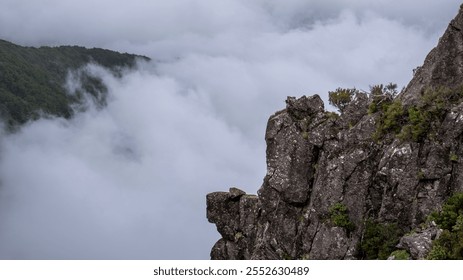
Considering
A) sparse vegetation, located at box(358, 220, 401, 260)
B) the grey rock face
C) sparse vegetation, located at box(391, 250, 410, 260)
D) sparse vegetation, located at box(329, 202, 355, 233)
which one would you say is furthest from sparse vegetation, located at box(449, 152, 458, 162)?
sparse vegetation, located at box(329, 202, 355, 233)

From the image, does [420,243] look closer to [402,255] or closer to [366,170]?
[402,255]

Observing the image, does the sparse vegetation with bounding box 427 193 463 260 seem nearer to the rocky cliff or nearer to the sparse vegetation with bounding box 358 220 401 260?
the rocky cliff

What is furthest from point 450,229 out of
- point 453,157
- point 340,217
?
point 340,217

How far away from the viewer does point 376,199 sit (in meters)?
32.6

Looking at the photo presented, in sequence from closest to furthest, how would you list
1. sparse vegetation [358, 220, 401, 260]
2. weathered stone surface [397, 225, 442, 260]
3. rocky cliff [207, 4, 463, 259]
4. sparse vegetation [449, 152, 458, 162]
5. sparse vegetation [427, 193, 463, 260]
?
sparse vegetation [427, 193, 463, 260]
weathered stone surface [397, 225, 442, 260]
sparse vegetation [449, 152, 458, 162]
sparse vegetation [358, 220, 401, 260]
rocky cliff [207, 4, 463, 259]

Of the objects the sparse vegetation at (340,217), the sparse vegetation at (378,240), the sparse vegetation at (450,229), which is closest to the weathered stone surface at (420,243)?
the sparse vegetation at (450,229)

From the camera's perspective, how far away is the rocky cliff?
98.4 feet

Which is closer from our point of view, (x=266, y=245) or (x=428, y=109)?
(x=428, y=109)

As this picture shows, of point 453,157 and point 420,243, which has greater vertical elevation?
point 453,157

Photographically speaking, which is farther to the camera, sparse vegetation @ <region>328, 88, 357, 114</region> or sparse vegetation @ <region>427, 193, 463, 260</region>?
sparse vegetation @ <region>328, 88, 357, 114</region>

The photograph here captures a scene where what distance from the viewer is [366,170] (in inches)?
1304

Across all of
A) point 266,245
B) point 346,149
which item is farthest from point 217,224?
point 346,149
